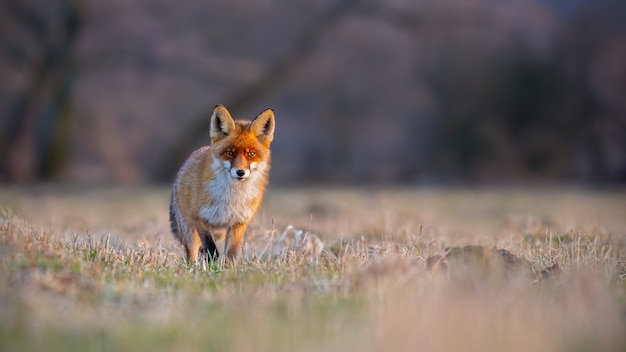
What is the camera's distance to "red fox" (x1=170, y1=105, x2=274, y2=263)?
7.78 meters

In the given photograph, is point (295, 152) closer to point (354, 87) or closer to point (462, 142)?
point (354, 87)

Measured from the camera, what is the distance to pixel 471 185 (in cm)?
2453

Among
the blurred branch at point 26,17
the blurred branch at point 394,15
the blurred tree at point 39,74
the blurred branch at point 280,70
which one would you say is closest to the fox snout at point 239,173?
the blurred branch at point 280,70

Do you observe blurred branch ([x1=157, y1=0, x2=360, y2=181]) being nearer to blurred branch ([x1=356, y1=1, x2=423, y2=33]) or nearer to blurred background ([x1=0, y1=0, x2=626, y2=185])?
blurred background ([x1=0, y1=0, x2=626, y2=185])

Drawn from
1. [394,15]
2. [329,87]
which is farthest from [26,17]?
[394,15]

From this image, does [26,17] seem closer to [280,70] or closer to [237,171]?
[280,70]

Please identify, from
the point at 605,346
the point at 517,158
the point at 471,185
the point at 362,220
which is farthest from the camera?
the point at 517,158

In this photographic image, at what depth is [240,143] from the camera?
25.6 ft

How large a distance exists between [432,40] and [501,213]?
12941 mm

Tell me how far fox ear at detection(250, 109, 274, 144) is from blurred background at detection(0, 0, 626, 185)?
Answer: 17.9 meters

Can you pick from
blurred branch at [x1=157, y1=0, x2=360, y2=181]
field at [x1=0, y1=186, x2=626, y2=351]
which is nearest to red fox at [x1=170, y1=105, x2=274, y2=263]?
field at [x1=0, y1=186, x2=626, y2=351]

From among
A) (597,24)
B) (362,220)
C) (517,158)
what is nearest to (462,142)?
(517,158)

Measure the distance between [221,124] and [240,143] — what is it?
361 millimetres

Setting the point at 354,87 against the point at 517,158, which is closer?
the point at 517,158
